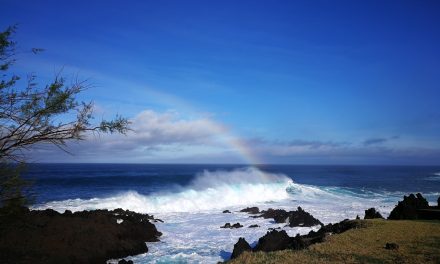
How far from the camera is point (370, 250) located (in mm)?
11961

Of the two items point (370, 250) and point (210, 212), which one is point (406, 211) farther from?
point (210, 212)

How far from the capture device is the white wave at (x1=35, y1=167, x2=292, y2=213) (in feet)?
127

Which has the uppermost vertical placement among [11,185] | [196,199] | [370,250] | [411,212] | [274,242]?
[11,185]

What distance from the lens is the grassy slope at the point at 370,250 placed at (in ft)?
35.9

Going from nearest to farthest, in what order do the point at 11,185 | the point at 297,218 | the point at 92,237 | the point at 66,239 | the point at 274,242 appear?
the point at 11,185 → the point at 274,242 → the point at 66,239 → the point at 92,237 → the point at 297,218

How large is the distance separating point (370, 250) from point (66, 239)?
560 inches

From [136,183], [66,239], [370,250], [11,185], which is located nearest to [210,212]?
[66,239]

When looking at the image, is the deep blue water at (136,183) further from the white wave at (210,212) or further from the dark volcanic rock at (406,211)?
the dark volcanic rock at (406,211)

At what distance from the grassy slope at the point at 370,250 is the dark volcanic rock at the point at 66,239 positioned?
906 centimetres

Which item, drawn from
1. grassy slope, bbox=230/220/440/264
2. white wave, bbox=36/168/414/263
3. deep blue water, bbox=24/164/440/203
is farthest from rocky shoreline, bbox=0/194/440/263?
deep blue water, bbox=24/164/440/203

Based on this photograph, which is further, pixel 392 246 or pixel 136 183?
pixel 136 183

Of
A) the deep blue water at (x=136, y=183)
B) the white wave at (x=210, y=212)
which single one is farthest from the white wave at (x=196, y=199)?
the deep blue water at (x=136, y=183)

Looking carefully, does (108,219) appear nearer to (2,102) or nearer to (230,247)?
(230,247)

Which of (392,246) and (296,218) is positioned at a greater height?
(392,246)
